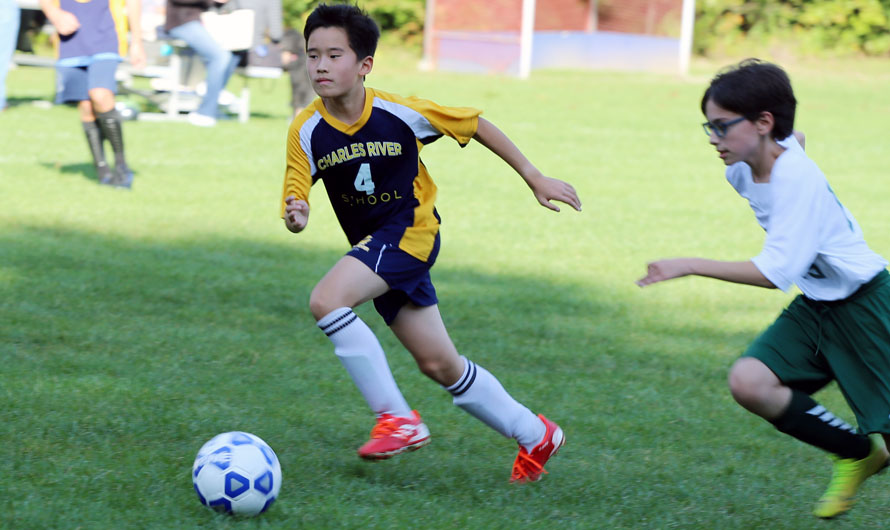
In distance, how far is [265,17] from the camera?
13.1m

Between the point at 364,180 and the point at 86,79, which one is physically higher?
the point at 364,180

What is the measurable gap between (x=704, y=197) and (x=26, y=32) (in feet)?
28.7

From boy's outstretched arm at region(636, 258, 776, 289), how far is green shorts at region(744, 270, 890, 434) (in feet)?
1.47

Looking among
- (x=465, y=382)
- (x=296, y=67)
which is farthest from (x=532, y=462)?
(x=296, y=67)

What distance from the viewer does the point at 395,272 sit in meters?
3.51

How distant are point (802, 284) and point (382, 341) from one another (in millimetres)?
2507

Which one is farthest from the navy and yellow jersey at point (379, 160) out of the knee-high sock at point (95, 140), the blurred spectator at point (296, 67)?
the blurred spectator at point (296, 67)

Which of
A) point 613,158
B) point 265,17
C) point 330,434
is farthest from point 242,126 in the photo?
point 330,434

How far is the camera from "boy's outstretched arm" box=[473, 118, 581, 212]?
11.6 ft

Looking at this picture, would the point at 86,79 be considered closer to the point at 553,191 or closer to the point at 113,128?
the point at 113,128

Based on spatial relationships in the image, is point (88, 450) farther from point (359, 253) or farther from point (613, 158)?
point (613, 158)

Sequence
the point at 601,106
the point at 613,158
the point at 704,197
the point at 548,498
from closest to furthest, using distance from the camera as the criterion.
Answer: the point at 548,498 < the point at 704,197 < the point at 613,158 < the point at 601,106

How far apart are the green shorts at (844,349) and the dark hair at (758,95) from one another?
570 mm

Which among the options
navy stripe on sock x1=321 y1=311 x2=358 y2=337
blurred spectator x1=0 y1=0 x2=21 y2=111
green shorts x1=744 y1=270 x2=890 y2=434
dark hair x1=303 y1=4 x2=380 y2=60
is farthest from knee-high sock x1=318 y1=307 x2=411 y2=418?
blurred spectator x1=0 y1=0 x2=21 y2=111
